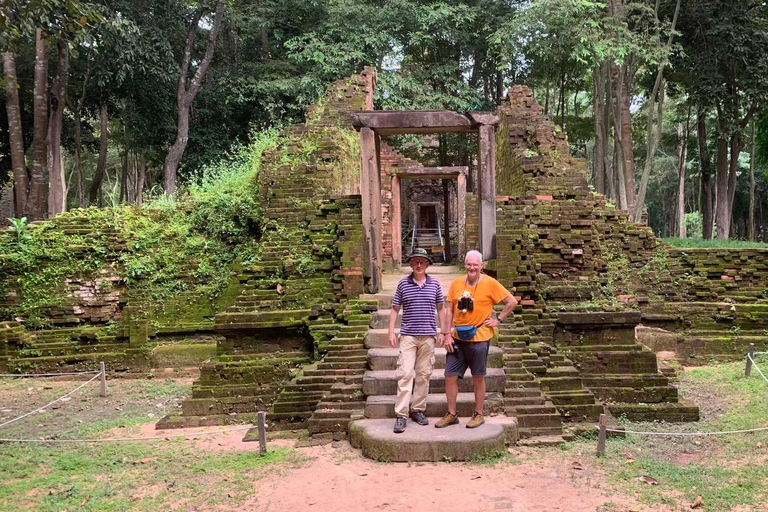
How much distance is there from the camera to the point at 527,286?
641 cm

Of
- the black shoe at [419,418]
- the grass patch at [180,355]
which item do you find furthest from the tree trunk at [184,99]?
the black shoe at [419,418]

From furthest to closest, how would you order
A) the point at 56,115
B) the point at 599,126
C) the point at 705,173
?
the point at 705,173 → the point at 599,126 → the point at 56,115

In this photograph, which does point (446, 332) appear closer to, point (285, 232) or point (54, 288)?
point (285, 232)

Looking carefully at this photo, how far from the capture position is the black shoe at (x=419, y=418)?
177 inches

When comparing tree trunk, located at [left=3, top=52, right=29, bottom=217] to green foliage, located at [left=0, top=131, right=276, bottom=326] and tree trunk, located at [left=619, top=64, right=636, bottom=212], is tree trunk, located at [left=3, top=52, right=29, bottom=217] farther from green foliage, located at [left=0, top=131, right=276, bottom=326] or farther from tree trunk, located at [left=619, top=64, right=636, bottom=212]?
tree trunk, located at [left=619, top=64, right=636, bottom=212]

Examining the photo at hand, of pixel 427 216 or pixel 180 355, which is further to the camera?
pixel 427 216

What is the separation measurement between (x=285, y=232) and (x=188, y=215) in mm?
2793

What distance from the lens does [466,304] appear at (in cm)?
438

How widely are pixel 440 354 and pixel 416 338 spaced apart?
988mm

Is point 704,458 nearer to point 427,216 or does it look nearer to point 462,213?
point 462,213

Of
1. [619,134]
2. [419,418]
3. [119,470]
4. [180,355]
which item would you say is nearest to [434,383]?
[419,418]

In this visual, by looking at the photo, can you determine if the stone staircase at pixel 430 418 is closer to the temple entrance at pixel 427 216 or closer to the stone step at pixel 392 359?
the stone step at pixel 392 359

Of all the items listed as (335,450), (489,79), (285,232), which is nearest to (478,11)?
(489,79)

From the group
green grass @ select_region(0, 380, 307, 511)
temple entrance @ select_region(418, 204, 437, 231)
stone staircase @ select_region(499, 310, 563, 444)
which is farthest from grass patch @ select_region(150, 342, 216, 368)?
temple entrance @ select_region(418, 204, 437, 231)
